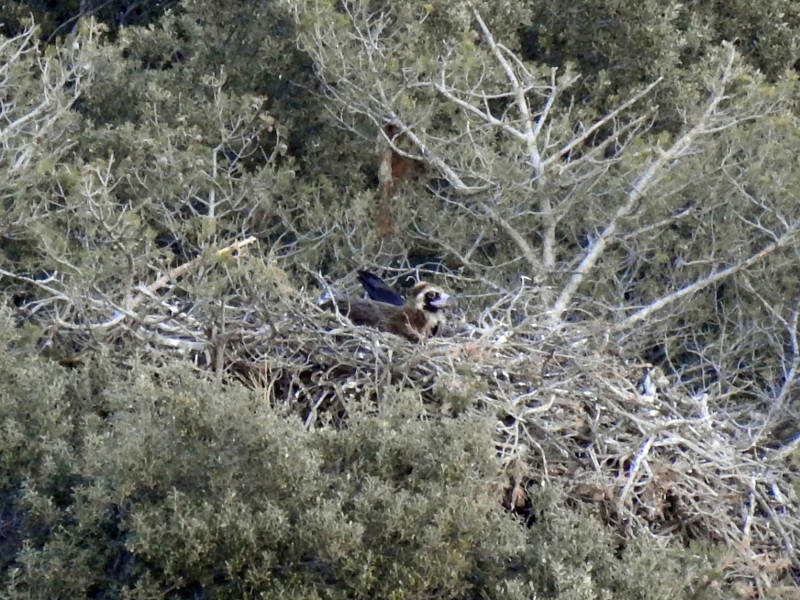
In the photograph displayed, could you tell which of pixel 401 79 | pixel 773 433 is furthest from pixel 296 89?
pixel 773 433

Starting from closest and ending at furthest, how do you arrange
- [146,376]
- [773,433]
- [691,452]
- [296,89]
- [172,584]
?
1. [172,584]
2. [146,376]
3. [691,452]
4. [773,433]
5. [296,89]

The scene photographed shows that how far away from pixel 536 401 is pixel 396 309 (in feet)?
4.32

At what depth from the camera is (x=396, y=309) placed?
845 centimetres

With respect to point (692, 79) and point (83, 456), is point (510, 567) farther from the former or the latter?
point (692, 79)

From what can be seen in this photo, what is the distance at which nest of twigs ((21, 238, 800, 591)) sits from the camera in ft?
23.4

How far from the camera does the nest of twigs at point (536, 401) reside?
7.14 metres

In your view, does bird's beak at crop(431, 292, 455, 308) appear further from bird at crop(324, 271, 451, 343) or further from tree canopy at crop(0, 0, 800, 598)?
tree canopy at crop(0, 0, 800, 598)

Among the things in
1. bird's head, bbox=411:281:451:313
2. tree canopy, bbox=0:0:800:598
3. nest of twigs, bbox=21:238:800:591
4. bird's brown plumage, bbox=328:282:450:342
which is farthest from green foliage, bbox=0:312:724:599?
bird's head, bbox=411:281:451:313

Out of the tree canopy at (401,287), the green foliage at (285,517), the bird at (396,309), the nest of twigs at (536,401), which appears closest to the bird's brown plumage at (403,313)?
the bird at (396,309)

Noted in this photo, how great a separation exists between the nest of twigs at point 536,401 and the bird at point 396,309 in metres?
0.59

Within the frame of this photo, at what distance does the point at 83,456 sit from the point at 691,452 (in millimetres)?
3377

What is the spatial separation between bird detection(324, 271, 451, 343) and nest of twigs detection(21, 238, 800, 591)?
59 centimetres

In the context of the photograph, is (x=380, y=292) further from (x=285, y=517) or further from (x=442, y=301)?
(x=285, y=517)

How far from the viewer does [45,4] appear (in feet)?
44.0
